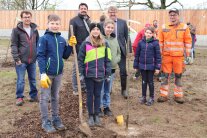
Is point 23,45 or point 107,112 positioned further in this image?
point 23,45

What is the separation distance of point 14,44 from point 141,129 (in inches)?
119

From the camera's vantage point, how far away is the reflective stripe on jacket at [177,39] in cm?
701

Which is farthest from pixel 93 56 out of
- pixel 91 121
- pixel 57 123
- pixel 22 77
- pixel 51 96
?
pixel 22 77

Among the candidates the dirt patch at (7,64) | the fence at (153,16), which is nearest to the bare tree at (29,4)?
the fence at (153,16)

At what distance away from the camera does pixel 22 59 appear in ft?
21.6

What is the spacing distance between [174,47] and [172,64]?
408 millimetres

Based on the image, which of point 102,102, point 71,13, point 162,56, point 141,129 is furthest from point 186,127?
point 71,13

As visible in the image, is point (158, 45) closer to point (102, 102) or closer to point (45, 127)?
point (102, 102)

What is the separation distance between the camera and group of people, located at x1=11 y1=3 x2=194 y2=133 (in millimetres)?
5018

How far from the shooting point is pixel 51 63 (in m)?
4.97

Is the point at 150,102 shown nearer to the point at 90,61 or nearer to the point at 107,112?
the point at 107,112

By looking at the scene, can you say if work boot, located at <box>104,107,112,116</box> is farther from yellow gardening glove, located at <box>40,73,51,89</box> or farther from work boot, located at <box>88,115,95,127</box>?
yellow gardening glove, located at <box>40,73,51,89</box>

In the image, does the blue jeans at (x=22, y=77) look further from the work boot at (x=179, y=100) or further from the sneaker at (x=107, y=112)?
the work boot at (x=179, y=100)

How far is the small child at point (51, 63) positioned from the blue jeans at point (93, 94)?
1.73 ft
